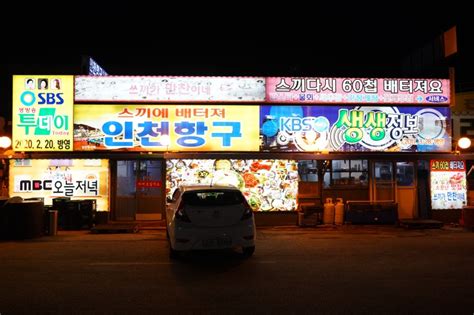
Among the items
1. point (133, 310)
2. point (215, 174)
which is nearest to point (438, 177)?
point (215, 174)

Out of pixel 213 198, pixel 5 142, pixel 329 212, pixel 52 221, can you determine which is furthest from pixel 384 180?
pixel 5 142

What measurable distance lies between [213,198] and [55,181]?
8.93 m

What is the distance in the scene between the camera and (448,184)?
17.9 m

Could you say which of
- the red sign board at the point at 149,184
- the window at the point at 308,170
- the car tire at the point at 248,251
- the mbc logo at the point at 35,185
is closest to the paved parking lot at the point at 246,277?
the car tire at the point at 248,251

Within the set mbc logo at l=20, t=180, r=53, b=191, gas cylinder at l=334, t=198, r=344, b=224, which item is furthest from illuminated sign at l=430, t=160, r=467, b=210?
mbc logo at l=20, t=180, r=53, b=191

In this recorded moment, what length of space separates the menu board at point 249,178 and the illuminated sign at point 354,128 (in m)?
0.99

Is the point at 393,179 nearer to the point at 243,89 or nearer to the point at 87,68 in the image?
the point at 243,89

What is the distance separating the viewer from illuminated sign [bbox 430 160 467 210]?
17812 mm

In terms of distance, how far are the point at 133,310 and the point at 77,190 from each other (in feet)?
37.1

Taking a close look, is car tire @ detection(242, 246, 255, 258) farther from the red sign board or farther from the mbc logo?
the mbc logo

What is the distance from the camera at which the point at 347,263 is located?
10.0 m

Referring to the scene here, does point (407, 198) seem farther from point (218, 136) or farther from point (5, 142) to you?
point (5, 142)

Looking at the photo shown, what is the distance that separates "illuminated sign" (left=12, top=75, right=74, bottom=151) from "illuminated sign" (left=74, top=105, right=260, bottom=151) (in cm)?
61

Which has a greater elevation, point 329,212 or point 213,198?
point 213,198
